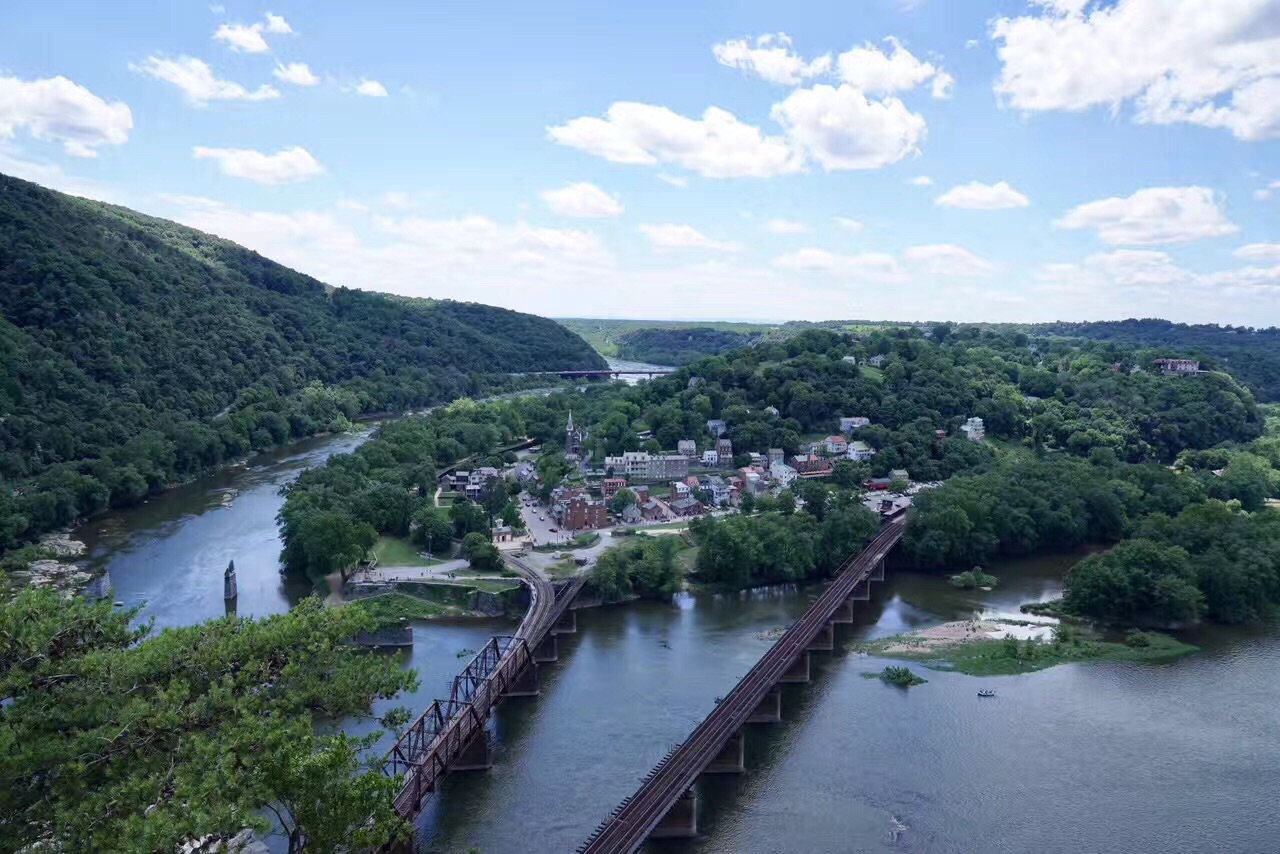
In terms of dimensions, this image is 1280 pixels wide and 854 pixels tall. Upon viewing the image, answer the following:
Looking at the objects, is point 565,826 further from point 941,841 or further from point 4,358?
point 4,358

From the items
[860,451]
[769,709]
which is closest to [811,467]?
[860,451]

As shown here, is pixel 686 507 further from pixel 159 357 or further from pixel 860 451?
pixel 159 357

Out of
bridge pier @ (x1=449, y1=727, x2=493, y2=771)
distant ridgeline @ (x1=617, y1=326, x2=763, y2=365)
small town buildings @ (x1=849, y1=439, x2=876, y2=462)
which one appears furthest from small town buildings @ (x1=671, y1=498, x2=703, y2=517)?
distant ridgeline @ (x1=617, y1=326, x2=763, y2=365)

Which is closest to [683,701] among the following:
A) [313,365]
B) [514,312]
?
[313,365]

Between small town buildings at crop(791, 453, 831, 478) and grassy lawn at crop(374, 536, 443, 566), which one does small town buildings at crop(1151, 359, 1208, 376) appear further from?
grassy lawn at crop(374, 536, 443, 566)

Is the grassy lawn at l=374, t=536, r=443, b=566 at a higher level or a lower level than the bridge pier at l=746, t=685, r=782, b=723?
higher

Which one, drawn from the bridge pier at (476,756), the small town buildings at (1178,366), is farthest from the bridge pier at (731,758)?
the small town buildings at (1178,366)

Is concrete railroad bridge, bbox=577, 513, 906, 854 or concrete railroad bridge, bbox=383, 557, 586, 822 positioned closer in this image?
concrete railroad bridge, bbox=577, 513, 906, 854

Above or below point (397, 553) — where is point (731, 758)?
below
